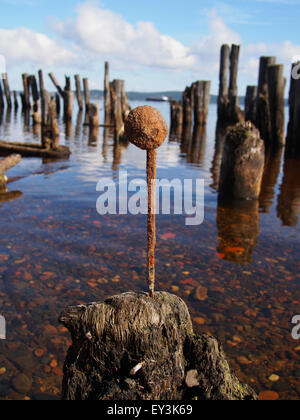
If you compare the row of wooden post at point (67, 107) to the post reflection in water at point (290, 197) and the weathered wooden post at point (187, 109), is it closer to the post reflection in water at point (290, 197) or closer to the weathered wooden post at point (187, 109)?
the weathered wooden post at point (187, 109)

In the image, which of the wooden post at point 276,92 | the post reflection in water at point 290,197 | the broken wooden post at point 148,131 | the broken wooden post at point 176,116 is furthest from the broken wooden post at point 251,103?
the broken wooden post at point 148,131

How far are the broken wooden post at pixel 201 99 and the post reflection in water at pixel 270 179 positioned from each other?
11729 millimetres

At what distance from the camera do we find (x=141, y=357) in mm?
1839

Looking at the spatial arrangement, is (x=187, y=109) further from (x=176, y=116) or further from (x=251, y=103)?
(x=251, y=103)

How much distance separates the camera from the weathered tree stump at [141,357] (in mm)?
1819

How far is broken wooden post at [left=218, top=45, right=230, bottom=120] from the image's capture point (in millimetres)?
25156

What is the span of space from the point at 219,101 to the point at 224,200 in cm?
2116

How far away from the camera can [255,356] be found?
3133 millimetres

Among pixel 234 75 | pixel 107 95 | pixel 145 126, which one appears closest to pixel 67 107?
pixel 107 95

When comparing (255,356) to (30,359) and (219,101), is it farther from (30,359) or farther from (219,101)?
(219,101)

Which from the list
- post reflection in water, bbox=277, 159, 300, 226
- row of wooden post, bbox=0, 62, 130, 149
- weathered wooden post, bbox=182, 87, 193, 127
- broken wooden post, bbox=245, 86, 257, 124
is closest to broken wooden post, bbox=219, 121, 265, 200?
post reflection in water, bbox=277, 159, 300, 226

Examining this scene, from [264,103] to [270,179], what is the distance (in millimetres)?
6053

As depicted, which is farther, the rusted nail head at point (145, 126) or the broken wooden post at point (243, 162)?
the broken wooden post at point (243, 162)
